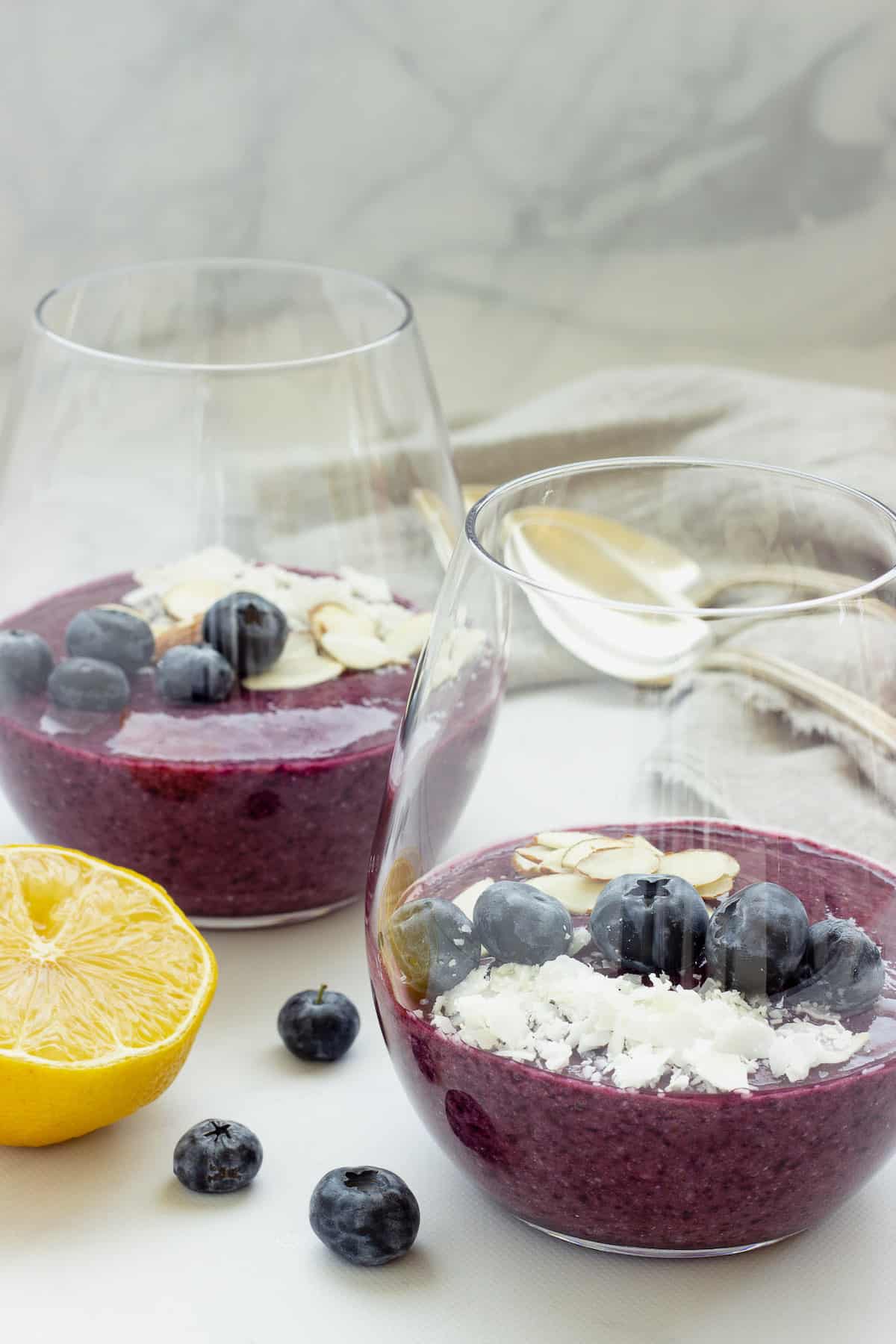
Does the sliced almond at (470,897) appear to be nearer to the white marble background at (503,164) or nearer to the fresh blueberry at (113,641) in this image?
the fresh blueberry at (113,641)

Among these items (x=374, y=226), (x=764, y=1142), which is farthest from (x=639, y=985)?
(x=374, y=226)

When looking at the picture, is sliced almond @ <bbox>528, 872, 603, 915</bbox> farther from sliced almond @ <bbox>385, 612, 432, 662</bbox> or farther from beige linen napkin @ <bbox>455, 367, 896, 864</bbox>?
sliced almond @ <bbox>385, 612, 432, 662</bbox>

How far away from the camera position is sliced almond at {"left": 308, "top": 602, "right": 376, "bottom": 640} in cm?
136

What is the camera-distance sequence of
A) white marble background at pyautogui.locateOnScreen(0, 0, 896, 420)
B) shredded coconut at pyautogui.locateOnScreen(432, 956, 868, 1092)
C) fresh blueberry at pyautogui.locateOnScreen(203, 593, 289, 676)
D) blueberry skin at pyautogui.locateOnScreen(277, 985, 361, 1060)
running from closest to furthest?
shredded coconut at pyautogui.locateOnScreen(432, 956, 868, 1092) < blueberry skin at pyautogui.locateOnScreen(277, 985, 361, 1060) < fresh blueberry at pyautogui.locateOnScreen(203, 593, 289, 676) < white marble background at pyautogui.locateOnScreen(0, 0, 896, 420)

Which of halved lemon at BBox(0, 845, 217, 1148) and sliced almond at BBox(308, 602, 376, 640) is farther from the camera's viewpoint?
sliced almond at BBox(308, 602, 376, 640)

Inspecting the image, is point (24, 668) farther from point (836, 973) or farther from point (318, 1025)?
point (836, 973)

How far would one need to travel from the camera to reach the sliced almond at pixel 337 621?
4.45ft

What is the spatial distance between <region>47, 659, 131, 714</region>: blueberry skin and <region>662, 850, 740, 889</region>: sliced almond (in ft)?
1.65

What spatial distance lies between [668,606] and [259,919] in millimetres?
478

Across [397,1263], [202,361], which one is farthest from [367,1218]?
[202,361]

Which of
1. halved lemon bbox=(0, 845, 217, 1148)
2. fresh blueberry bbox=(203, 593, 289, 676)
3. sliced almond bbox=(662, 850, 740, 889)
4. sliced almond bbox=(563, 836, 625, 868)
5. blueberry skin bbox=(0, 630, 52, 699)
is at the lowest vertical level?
halved lemon bbox=(0, 845, 217, 1148)

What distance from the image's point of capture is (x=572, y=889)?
0.96 meters

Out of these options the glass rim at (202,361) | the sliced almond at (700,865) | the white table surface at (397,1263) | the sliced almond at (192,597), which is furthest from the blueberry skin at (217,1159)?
the glass rim at (202,361)

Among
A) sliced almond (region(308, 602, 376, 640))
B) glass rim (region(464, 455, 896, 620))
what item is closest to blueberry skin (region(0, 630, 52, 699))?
sliced almond (region(308, 602, 376, 640))
